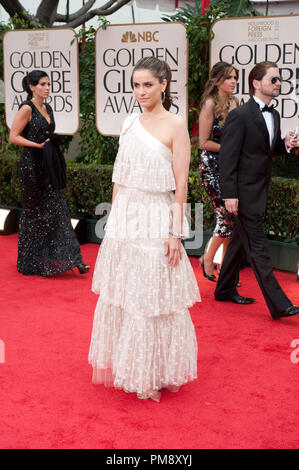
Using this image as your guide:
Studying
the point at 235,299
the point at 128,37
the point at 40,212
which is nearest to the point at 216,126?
the point at 235,299

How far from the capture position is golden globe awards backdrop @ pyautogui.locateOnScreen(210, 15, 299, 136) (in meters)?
5.62

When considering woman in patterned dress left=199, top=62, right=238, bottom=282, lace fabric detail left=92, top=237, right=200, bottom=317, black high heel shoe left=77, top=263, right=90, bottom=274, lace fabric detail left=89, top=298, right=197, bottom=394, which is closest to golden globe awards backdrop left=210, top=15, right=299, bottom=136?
woman in patterned dress left=199, top=62, right=238, bottom=282

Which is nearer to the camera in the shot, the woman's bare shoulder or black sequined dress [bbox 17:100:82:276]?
the woman's bare shoulder

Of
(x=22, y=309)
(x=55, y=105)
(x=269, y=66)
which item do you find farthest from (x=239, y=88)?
(x=22, y=309)

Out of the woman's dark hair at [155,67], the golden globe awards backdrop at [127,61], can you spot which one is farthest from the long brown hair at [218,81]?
the woman's dark hair at [155,67]

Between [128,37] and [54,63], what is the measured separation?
1.00m

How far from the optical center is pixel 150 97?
301cm

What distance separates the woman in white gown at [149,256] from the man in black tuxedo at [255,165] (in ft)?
4.15

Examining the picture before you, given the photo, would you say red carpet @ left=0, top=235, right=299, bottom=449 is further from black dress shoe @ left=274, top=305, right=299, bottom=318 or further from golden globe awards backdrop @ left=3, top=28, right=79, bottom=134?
golden globe awards backdrop @ left=3, top=28, right=79, bottom=134

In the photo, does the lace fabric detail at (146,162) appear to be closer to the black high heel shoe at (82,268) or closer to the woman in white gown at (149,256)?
the woman in white gown at (149,256)

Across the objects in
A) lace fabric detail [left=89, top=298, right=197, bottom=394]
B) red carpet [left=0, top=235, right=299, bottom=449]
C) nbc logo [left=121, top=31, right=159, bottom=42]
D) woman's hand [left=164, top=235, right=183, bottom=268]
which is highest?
nbc logo [left=121, top=31, right=159, bottom=42]

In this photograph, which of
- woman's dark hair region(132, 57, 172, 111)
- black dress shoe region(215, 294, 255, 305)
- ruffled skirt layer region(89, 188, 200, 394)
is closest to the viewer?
woman's dark hair region(132, 57, 172, 111)

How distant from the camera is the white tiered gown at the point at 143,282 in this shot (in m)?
3.05

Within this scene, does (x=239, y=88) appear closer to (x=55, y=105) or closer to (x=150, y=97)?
(x=55, y=105)
